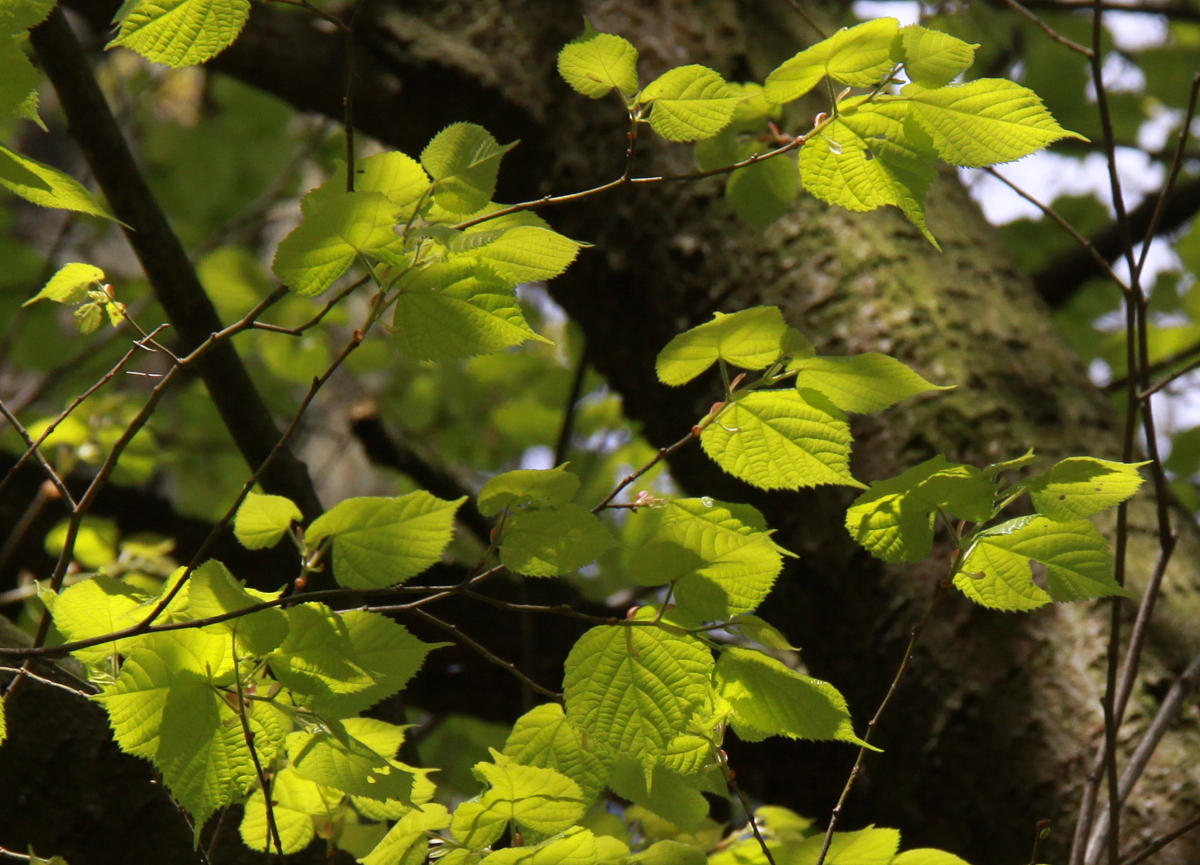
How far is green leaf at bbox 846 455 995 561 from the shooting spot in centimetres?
68

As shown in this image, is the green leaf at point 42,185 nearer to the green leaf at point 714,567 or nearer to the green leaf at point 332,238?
the green leaf at point 332,238

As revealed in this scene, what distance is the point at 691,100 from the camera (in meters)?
0.75

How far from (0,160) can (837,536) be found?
1066 millimetres

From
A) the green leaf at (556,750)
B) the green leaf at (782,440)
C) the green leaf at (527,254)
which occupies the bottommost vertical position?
the green leaf at (556,750)

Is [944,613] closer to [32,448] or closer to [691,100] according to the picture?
[691,100]

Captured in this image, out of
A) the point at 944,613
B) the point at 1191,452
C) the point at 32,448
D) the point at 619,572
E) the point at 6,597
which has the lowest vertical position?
the point at 619,572

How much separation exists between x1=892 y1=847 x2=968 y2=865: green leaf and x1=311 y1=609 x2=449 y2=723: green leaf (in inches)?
15.8

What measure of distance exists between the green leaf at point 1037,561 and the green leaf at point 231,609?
476mm

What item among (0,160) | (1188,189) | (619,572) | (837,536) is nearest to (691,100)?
(0,160)

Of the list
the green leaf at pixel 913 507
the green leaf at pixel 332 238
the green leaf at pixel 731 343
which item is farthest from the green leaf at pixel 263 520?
the green leaf at pixel 913 507

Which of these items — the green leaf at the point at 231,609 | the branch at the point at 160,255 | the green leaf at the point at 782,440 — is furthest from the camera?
the branch at the point at 160,255

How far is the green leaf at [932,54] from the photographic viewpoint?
688 millimetres

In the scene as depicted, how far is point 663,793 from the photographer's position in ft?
2.63

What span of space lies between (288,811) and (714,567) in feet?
1.43
